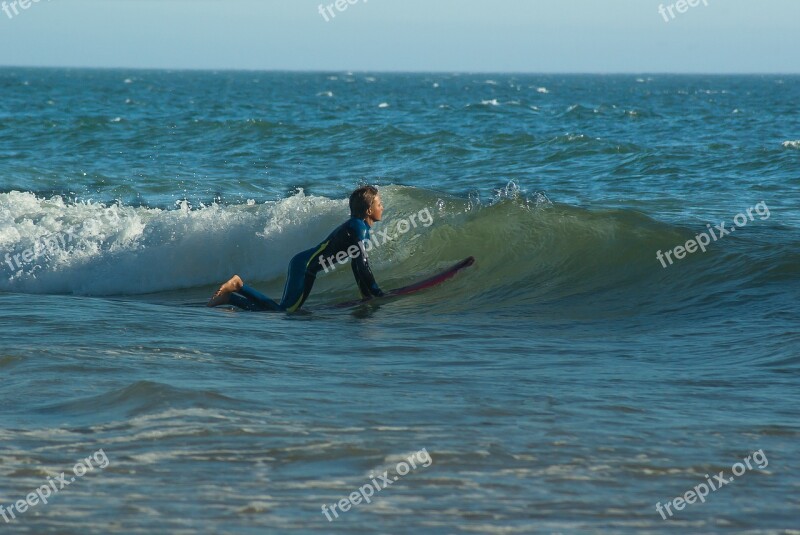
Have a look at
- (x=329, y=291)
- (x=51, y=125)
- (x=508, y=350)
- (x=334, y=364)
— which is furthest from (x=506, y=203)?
(x=51, y=125)

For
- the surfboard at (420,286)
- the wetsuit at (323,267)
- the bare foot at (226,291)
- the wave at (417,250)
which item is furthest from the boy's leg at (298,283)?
the wave at (417,250)

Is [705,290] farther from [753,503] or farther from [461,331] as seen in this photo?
[753,503]

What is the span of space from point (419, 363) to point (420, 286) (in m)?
3.36

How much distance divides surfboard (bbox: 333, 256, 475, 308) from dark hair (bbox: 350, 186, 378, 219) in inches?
31.7

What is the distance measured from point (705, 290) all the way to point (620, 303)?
80 cm

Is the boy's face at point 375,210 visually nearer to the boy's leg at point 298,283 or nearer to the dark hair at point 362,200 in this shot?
the dark hair at point 362,200

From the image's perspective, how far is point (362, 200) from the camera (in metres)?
9.34

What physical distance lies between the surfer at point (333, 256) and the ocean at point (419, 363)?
0.23 meters

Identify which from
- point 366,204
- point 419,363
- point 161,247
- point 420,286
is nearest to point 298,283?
point 366,204

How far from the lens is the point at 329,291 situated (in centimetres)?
1138

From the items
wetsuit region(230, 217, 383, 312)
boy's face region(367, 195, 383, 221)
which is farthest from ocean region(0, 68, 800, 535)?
boy's face region(367, 195, 383, 221)

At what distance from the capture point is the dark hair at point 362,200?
30.6 feet

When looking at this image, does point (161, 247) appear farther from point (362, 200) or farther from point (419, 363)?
point (419, 363)

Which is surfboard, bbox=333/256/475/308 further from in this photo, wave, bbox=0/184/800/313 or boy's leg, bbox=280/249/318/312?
boy's leg, bbox=280/249/318/312
